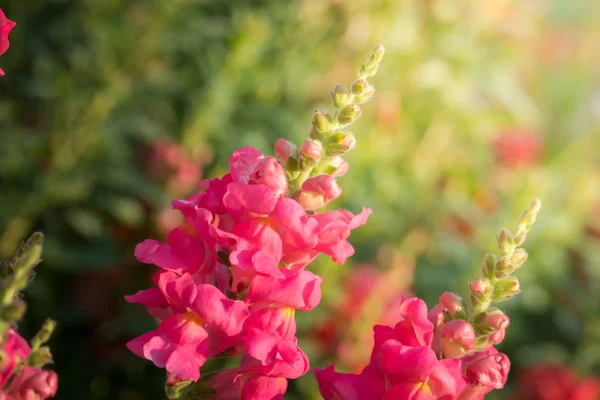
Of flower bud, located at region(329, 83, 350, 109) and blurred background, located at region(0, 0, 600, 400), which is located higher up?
flower bud, located at region(329, 83, 350, 109)

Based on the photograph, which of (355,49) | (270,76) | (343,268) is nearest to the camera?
(343,268)

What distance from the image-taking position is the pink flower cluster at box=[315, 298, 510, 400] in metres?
0.48

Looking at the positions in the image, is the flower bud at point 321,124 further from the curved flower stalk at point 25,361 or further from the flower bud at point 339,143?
the curved flower stalk at point 25,361

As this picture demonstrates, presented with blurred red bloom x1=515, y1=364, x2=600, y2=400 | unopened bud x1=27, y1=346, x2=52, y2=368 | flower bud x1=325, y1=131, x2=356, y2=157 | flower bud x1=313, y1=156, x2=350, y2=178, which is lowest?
blurred red bloom x1=515, y1=364, x2=600, y2=400

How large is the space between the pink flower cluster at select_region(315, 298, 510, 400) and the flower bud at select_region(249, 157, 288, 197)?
13 centimetres

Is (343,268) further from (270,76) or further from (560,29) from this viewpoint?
(560,29)

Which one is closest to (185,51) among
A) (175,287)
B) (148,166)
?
(148,166)

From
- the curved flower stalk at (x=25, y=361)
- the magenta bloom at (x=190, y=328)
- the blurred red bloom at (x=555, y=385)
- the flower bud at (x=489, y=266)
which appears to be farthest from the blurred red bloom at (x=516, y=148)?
the curved flower stalk at (x=25, y=361)

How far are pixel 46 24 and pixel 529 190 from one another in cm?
128

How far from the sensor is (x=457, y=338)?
50cm

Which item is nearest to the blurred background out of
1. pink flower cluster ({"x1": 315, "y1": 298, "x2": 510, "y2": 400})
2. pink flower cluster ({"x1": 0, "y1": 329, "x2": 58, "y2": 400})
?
pink flower cluster ({"x1": 315, "y1": 298, "x2": 510, "y2": 400})

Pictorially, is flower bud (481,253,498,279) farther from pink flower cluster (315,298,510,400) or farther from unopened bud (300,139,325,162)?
unopened bud (300,139,325,162)

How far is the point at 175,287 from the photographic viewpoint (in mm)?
491

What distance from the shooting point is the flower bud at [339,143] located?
50 cm
